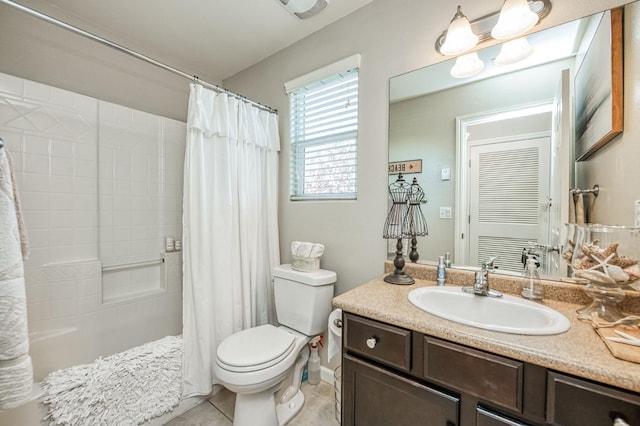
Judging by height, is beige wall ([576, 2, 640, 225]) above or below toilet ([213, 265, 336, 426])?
above

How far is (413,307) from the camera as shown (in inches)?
40.2

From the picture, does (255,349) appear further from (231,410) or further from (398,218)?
(398,218)

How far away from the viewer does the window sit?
173 cm

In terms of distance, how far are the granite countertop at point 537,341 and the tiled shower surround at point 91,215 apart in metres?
1.77

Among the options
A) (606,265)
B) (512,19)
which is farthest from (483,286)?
(512,19)

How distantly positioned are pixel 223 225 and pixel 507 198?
1.57 meters

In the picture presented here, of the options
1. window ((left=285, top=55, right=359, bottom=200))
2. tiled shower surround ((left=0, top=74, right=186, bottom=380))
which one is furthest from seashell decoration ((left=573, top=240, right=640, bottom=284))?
tiled shower surround ((left=0, top=74, right=186, bottom=380))

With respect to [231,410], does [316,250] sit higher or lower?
higher

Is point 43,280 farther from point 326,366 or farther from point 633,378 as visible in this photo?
point 633,378

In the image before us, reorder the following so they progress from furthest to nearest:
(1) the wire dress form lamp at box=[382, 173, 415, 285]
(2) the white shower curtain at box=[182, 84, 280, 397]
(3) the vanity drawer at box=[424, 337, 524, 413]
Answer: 1. (2) the white shower curtain at box=[182, 84, 280, 397]
2. (1) the wire dress form lamp at box=[382, 173, 415, 285]
3. (3) the vanity drawer at box=[424, 337, 524, 413]

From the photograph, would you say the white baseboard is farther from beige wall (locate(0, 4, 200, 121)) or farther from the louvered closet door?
beige wall (locate(0, 4, 200, 121))

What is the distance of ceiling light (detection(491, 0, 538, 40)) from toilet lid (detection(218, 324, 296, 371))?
183cm

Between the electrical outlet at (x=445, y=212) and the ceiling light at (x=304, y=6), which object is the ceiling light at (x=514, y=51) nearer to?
the electrical outlet at (x=445, y=212)

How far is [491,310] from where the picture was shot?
108 cm
